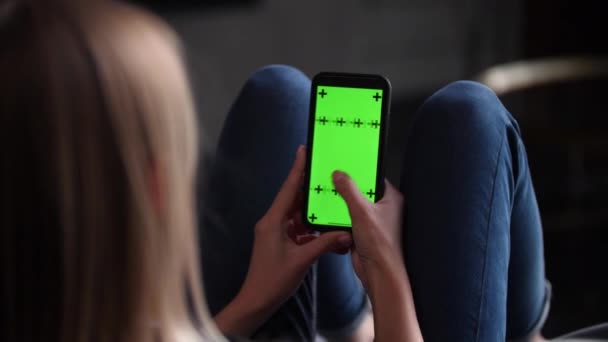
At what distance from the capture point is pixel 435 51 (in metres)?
2.66

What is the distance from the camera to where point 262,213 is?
3.07 feet

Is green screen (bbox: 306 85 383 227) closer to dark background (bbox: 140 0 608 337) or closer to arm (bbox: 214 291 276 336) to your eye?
arm (bbox: 214 291 276 336)

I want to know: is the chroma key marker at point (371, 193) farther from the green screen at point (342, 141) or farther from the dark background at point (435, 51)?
the dark background at point (435, 51)

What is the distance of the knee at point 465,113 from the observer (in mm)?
832

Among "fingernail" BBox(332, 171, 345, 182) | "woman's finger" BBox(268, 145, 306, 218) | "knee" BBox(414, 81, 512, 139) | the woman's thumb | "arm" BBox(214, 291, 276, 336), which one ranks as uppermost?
"knee" BBox(414, 81, 512, 139)

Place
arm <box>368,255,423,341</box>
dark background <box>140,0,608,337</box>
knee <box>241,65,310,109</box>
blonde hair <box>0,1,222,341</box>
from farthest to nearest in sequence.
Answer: dark background <box>140,0,608,337</box> → knee <box>241,65,310,109</box> → arm <box>368,255,423,341</box> → blonde hair <box>0,1,222,341</box>

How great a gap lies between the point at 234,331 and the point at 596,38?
2.07 metres

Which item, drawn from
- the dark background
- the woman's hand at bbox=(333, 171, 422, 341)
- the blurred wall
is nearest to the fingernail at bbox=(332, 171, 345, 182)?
the woman's hand at bbox=(333, 171, 422, 341)

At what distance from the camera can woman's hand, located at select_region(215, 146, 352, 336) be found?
0.84 meters

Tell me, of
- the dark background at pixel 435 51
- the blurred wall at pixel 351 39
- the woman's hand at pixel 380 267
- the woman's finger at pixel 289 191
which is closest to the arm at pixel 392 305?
the woman's hand at pixel 380 267

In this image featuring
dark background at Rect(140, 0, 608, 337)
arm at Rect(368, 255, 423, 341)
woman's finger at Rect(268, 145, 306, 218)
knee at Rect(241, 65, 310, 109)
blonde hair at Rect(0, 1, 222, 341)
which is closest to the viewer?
blonde hair at Rect(0, 1, 222, 341)

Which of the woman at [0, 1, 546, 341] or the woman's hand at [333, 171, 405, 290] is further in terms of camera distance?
the woman's hand at [333, 171, 405, 290]

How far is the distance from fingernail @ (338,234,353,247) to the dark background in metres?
1.23

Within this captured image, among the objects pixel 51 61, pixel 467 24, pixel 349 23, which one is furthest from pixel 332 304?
pixel 467 24
